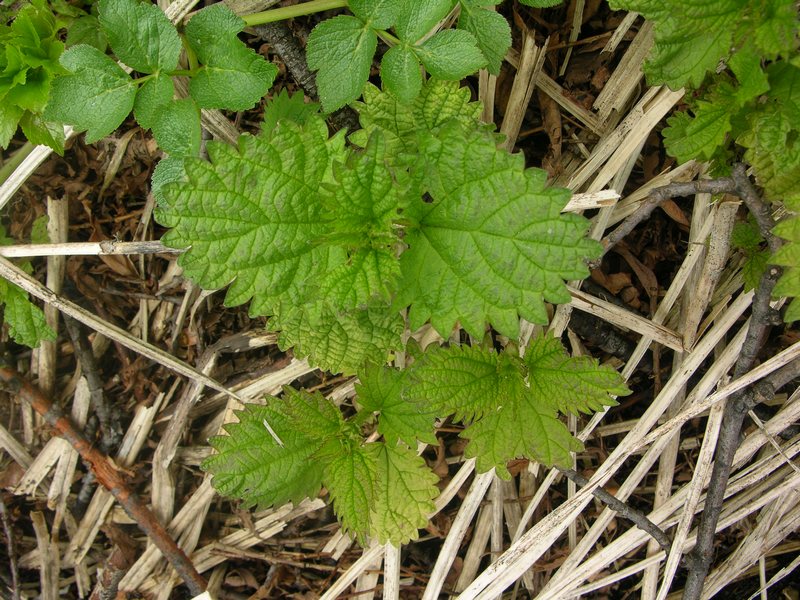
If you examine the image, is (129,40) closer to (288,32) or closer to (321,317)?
(288,32)

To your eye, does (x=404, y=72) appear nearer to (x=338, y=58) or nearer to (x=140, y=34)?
(x=338, y=58)

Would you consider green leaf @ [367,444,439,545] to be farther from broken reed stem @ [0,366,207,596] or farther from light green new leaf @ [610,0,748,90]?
light green new leaf @ [610,0,748,90]

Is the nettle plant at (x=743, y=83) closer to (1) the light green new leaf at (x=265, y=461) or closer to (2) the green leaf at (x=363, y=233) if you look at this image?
(2) the green leaf at (x=363, y=233)

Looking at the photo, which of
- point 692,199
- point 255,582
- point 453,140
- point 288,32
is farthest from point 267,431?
point 692,199

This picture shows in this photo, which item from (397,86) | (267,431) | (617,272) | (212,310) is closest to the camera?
(397,86)

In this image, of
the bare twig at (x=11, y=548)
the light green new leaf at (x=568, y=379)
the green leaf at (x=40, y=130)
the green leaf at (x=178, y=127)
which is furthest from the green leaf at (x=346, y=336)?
the bare twig at (x=11, y=548)

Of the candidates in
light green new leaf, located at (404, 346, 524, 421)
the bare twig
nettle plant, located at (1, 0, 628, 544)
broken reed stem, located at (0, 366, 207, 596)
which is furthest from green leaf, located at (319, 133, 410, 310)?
the bare twig
